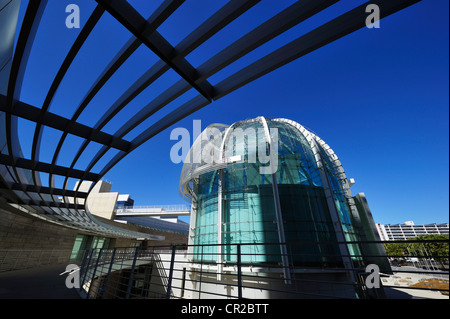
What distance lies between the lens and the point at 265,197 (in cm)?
1278

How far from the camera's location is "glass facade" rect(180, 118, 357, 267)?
1166 cm

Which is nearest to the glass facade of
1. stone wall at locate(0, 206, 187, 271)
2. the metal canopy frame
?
the metal canopy frame

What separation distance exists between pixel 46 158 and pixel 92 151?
1.77 metres

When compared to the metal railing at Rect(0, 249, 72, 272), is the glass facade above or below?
above

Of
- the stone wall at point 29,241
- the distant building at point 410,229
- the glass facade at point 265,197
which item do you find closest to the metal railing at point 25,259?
the stone wall at point 29,241

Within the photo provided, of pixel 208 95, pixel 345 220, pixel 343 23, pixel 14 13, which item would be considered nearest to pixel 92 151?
pixel 14 13

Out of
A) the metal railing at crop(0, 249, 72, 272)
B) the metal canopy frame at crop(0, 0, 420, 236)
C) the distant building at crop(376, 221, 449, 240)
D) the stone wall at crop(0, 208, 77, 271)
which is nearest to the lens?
the metal canopy frame at crop(0, 0, 420, 236)

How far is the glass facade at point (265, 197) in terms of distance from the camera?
11.7 metres

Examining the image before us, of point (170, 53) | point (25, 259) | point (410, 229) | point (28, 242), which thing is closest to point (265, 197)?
point (170, 53)

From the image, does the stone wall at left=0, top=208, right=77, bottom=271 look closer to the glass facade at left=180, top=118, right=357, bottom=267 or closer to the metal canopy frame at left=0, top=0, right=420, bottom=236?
the metal canopy frame at left=0, top=0, right=420, bottom=236

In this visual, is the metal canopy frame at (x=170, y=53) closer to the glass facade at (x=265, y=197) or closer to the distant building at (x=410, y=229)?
the glass facade at (x=265, y=197)

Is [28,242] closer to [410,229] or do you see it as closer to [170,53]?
[170,53]
